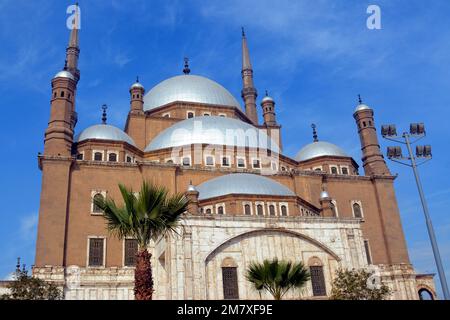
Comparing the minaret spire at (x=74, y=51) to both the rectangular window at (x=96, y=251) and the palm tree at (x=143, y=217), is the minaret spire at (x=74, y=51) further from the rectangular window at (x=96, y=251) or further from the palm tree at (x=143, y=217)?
the palm tree at (x=143, y=217)

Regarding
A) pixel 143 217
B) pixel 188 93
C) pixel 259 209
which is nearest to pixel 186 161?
pixel 259 209

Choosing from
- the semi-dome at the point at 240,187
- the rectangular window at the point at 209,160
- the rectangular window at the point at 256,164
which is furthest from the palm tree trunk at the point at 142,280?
the rectangular window at the point at 256,164

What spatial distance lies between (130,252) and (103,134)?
367 inches

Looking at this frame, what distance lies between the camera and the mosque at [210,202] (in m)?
22.4

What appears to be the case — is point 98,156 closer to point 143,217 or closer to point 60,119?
point 60,119

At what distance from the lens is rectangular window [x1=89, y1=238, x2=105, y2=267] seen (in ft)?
82.9

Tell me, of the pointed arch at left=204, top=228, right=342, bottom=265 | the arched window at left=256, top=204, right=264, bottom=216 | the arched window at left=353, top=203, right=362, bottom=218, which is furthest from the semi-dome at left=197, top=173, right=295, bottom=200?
the arched window at left=353, top=203, right=362, bottom=218

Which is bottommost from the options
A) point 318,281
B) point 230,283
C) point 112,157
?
point 318,281

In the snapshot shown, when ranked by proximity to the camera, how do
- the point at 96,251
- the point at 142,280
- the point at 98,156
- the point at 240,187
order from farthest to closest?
1. the point at 98,156
2. the point at 240,187
3. the point at 96,251
4. the point at 142,280

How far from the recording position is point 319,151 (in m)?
35.8

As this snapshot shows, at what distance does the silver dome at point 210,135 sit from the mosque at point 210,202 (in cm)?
10

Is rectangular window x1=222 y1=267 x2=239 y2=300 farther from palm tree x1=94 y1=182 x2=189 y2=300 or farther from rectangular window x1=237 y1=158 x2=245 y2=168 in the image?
rectangular window x1=237 y1=158 x2=245 y2=168
